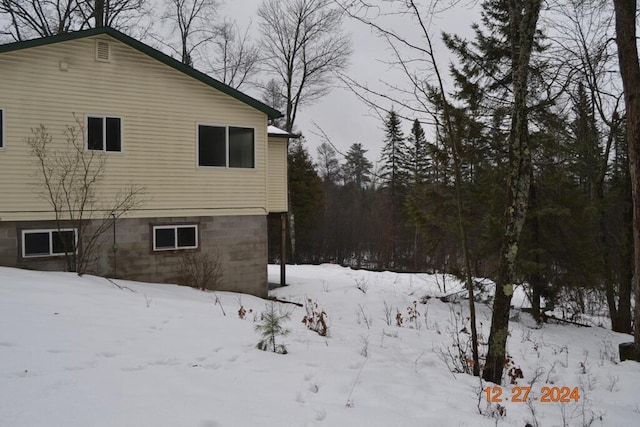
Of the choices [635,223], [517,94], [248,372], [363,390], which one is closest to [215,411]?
[248,372]

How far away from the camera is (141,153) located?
32.4 ft

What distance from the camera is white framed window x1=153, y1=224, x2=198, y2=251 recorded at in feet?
33.2

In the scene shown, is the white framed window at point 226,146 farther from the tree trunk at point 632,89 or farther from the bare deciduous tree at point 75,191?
the tree trunk at point 632,89

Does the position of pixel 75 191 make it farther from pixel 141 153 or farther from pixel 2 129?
pixel 2 129

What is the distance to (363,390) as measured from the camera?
11.8ft

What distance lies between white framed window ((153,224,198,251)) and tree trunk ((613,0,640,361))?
9257mm

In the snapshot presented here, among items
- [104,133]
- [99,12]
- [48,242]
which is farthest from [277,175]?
[99,12]

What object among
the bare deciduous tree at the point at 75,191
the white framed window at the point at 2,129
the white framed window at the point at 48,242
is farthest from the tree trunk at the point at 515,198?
the white framed window at the point at 2,129

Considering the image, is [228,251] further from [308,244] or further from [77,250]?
[308,244]

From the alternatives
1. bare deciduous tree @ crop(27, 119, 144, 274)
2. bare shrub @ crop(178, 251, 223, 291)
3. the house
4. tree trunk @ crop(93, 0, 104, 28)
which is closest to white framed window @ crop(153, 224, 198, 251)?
the house

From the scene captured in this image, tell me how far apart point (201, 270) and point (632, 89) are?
9.63 m

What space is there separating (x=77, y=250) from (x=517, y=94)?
9464 millimetres

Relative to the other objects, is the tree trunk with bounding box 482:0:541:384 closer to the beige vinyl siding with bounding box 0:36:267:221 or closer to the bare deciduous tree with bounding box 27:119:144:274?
the beige vinyl siding with bounding box 0:36:267:221
